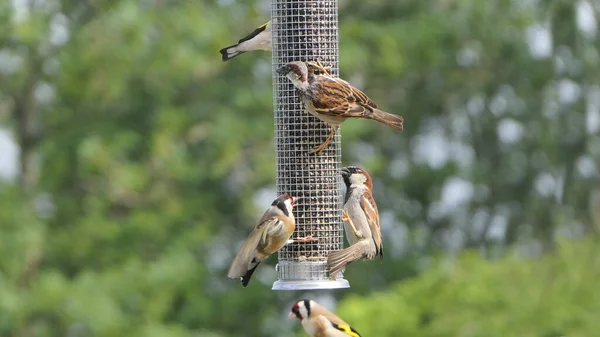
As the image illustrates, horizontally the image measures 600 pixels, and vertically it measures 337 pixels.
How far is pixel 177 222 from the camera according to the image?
2117cm

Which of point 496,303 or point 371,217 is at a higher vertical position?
point 371,217

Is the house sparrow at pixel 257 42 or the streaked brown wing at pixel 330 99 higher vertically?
the house sparrow at pixel 257 42

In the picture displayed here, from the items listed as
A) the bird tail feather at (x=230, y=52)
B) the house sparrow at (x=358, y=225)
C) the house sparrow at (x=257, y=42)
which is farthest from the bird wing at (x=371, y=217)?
the bird tail feather at (x=230, y=52)

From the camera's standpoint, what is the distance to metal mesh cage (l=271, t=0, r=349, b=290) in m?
9.21

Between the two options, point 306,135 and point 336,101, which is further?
point 306,135

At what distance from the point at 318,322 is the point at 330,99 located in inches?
57.2

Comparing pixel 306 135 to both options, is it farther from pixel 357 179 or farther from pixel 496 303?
pixel 496 303

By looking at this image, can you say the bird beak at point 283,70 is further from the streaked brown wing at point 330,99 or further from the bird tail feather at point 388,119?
the bird tail feather at point 388,119

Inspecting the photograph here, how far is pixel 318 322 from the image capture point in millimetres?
8750

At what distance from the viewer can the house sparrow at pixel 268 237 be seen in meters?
8.50

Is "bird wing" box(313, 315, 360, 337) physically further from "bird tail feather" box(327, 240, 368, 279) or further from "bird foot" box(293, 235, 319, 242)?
"bird foot" box(293, 235, 319, 242)

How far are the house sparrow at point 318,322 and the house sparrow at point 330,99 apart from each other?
1.23 meters

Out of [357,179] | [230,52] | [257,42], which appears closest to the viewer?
[357,179]

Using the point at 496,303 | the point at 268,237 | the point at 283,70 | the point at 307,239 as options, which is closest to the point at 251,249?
the point at 268,237
